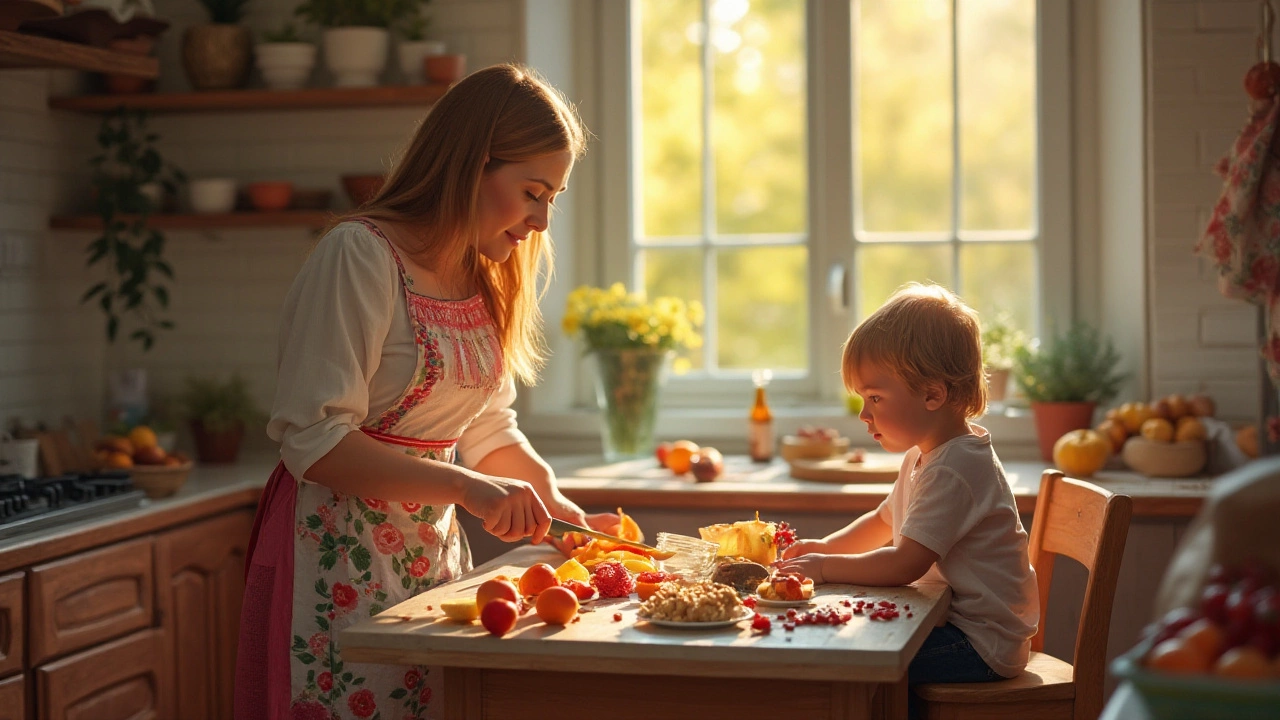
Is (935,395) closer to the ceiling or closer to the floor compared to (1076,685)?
closer to the ceiling

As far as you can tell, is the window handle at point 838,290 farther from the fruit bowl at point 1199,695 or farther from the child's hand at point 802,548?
the fruit bowl at point 1199,695

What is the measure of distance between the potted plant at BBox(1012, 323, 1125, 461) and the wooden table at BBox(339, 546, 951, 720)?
1.68 metres

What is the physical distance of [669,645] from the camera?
5.20 feet

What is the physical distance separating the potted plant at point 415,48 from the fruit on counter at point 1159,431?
210cm

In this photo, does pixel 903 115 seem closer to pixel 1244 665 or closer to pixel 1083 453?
pixel 1083 453

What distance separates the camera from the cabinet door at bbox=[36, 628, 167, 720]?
258cm

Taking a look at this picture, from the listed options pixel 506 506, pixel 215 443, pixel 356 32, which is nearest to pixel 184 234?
pixel 215 443

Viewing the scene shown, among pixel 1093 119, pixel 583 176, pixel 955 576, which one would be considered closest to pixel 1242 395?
pixel 1093 119

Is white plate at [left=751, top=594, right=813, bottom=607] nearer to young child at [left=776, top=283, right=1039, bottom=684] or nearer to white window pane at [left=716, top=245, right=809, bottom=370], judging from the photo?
young child at [left=776, top=283, right=1039, bottom=684]

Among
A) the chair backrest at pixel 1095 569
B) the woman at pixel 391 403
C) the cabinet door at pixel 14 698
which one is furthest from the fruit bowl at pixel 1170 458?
the cabinet door at pixel 14 698

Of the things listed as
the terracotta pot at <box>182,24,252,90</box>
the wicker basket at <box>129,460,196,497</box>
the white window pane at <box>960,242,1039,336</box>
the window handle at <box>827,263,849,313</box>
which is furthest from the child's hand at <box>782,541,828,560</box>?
the terracotta pot at <box>182,24,252,90</box>

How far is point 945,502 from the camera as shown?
200 centimetres

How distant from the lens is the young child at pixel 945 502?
198 centimetres

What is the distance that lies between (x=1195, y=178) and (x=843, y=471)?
3.77ft
